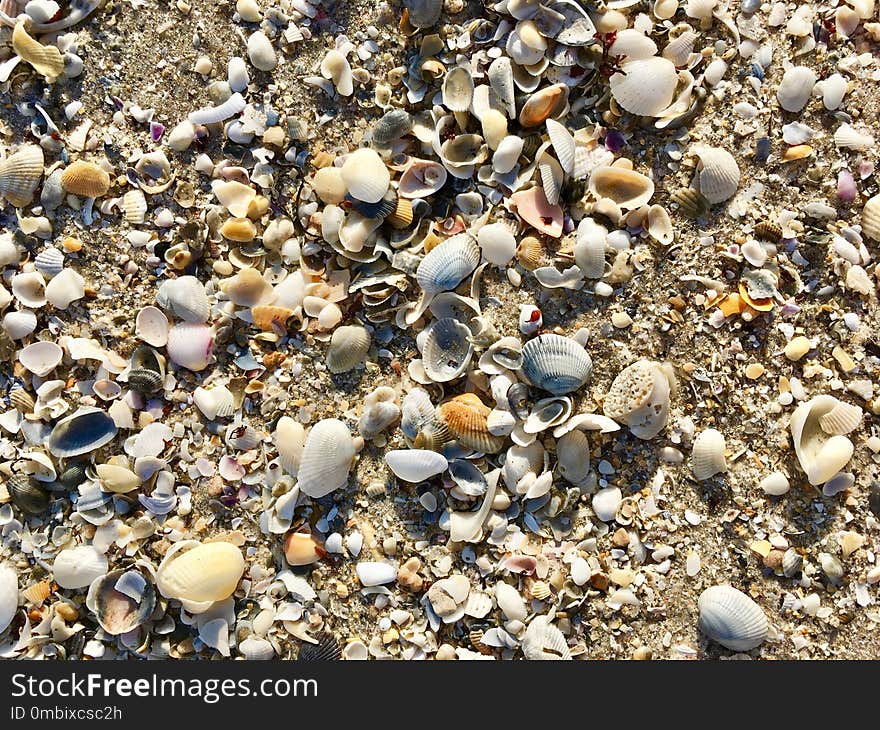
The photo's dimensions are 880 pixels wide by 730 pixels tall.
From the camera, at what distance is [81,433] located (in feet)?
7.97

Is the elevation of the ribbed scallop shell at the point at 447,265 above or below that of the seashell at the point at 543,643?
above

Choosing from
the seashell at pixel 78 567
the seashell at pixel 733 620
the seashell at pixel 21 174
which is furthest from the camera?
the seashell at pixel 21 174

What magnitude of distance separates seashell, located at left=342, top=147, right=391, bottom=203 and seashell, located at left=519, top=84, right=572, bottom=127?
19.0 inches

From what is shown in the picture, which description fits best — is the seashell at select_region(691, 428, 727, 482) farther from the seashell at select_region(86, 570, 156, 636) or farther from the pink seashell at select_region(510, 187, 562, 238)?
the seashell at select_region(86, 570, 156, 636)

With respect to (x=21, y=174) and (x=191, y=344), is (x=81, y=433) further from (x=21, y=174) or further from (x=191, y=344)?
(x=21, y=174)

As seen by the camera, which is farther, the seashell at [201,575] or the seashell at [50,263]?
the seashell at [50,263]

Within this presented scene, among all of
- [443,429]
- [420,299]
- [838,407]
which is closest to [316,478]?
[443,429]

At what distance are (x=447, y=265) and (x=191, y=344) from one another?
33.8 inches

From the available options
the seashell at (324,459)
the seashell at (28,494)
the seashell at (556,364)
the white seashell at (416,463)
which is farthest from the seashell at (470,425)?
the seashell at (28,494)

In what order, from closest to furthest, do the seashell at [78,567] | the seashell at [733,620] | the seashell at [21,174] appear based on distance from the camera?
the seashell at [733,620], the seashell at [78,567], the seashell at [21,174]

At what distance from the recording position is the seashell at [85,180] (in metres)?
2.49

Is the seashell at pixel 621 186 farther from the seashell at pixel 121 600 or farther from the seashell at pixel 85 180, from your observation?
the seashell at pixel 121 600

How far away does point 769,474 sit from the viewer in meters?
2.36

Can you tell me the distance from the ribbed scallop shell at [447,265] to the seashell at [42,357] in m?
1.20
